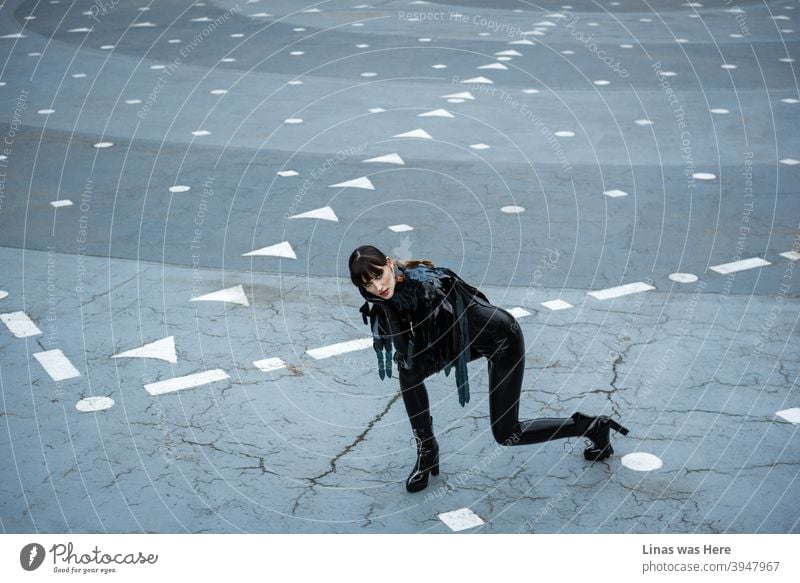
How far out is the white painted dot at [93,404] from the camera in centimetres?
395

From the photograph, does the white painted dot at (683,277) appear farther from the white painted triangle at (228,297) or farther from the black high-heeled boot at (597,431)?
the white painted triangle at (228,297)

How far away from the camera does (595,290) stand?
16.6 ft

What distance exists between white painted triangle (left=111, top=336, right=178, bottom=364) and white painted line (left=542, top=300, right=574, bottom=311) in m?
1.84

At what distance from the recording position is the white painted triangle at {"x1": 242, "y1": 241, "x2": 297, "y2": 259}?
554 centimetres

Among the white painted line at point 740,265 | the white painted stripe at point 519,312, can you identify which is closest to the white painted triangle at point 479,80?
the white painted line at point 740,265

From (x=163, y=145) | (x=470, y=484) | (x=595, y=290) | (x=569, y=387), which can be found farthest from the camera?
(x=163, y=145)

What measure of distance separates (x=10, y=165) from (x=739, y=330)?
5.23 meters

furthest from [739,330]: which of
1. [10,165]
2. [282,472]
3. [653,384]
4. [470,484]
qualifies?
[10,165]

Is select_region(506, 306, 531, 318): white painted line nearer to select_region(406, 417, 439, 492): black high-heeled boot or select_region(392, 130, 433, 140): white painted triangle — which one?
select_region(406, 417, 439, 492): black high-heeled boot

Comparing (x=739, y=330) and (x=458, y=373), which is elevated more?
(x=458, y=373)

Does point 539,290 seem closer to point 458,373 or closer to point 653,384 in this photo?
point 653,384

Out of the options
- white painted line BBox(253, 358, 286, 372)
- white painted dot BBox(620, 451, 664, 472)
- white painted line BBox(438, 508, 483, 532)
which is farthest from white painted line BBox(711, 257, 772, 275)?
white painted line BBox(438, 508, 483, 532)

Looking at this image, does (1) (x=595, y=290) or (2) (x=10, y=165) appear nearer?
(1) (x=595, y=290)

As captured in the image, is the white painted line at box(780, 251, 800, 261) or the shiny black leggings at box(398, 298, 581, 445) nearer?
the shiny black leggings at box(398, 298, 581, 445)
